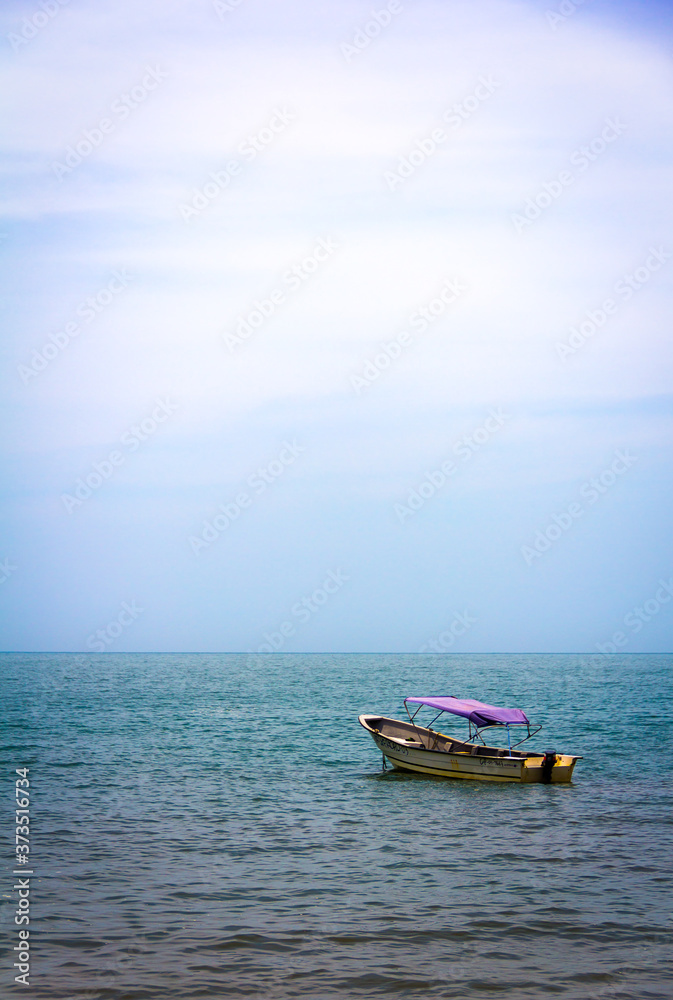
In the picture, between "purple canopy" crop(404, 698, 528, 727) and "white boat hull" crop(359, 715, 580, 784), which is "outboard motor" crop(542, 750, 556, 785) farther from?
"purple canopy" crop(404, 698, 528, 727)

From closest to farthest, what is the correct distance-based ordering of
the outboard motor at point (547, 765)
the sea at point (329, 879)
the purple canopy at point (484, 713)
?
1. the sea at point (329, 879)
2. the purple canopy at point (484, 713)
3. the outboard motor at point (547, 765)

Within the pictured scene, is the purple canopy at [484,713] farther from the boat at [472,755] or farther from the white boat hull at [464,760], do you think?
the white boat hull at [464,760]

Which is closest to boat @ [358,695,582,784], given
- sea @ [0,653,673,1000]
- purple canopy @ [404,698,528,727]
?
purple canopy @ [404,698,528,727]

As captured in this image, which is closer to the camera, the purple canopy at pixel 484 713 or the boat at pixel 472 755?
the purple canopy at pixel 484 713

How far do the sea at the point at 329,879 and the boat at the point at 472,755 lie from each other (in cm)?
51

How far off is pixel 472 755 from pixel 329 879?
48.4ft

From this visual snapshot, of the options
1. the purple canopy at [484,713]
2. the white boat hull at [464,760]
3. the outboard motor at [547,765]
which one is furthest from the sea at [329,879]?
the purple canopy at [484,713]

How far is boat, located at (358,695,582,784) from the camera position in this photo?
32656 mm

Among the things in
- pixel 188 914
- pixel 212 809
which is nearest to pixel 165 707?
pixel 212 809

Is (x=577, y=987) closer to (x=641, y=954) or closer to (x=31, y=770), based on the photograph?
(x=641, y=954)

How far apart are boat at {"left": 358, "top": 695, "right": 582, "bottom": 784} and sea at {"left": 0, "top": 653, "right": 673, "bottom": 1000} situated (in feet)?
1.66

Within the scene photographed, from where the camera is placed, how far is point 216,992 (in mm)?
13445

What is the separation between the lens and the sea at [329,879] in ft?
46.6

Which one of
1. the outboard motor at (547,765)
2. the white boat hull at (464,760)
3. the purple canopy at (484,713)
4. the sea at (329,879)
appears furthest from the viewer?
the white boat hull at (464,760)
